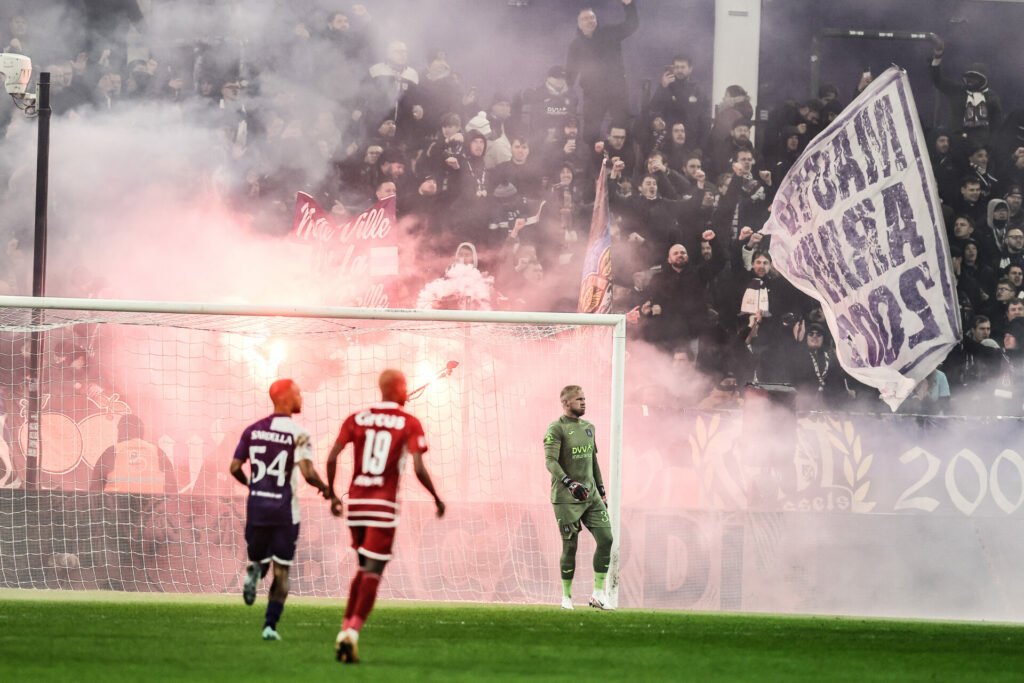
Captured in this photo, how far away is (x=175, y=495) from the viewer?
10.2 meters

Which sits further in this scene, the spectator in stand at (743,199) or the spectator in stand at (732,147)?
the spectator in stand at (732,147)

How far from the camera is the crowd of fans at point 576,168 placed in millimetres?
14734

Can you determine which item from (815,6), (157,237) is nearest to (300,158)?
(157,237)

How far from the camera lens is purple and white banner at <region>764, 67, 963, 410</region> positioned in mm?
15031

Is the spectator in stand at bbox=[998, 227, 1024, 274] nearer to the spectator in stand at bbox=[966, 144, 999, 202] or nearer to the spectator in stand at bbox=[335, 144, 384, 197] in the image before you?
the spectator in stand at bbox=[966, 144, 999, 202]

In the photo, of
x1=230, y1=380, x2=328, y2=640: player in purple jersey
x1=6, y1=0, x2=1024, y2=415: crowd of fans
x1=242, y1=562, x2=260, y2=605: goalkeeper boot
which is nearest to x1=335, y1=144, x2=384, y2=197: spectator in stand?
x1=6, y1=0, x2=1024, y2=415: crowd of fans

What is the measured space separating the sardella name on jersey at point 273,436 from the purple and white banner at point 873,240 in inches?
394

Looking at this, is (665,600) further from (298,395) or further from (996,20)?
(996,20)

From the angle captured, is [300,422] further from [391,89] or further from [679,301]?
[391,89]

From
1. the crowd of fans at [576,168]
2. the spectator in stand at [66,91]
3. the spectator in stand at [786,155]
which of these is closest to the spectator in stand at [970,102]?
the crowd of fans at [576,168]

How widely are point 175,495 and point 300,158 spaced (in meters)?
6.13

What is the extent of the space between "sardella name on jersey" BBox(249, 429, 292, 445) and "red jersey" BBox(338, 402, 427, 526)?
568 mm

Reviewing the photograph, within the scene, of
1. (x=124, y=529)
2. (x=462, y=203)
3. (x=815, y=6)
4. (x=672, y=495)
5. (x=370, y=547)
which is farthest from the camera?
(x=815, y=6)

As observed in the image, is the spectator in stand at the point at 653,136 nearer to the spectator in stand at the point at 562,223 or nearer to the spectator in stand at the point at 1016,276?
the spectator in stand at the point at 562,223
